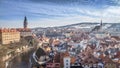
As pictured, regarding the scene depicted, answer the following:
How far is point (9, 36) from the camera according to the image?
6.02 m

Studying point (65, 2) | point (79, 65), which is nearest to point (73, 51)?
point (79, 65)

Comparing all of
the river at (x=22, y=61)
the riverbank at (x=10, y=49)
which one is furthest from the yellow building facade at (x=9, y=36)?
the river at (x=22, y=61)

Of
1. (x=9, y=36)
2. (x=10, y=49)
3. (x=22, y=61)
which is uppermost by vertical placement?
(x=9, y=36)

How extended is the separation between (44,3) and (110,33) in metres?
0.76

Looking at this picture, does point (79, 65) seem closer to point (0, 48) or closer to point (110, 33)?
point (110, 33)

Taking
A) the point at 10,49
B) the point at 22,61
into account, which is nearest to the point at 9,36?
the point at 10,49

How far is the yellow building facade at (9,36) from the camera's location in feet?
19.0

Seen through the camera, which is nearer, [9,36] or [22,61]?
[22,61]

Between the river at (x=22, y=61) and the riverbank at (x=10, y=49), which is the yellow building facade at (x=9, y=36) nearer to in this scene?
the riverbank at (x=10, y=49)

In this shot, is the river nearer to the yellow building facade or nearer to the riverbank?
the riverbank

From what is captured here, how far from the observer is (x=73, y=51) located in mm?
5684

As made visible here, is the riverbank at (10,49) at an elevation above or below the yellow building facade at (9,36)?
below

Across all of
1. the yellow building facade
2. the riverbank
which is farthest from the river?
the yellow building facade

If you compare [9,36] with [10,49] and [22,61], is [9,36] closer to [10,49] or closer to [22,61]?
[10,49]
